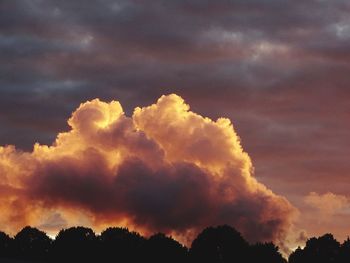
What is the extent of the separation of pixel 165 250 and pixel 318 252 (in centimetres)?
3985

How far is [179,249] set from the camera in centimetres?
18538

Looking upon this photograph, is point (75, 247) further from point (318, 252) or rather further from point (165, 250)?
point (318, 252)

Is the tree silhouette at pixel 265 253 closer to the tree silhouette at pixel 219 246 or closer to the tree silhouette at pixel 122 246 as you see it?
the tree silhouette at pixel 219 246

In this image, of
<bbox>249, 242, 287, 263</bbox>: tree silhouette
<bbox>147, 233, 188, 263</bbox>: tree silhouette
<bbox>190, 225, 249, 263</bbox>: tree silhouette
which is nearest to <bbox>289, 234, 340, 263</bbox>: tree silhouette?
<bbox>249, 242, 287, 263</bbox>: tree silhouette

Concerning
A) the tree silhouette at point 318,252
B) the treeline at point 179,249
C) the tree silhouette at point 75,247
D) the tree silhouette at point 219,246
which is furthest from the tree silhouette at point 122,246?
the tree silhouette at point 318,252

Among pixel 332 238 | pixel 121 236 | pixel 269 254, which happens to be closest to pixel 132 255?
pixel 121 236

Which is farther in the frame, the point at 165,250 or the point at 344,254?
the point at 165,250

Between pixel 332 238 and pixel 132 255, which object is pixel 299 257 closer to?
pixel 332 238

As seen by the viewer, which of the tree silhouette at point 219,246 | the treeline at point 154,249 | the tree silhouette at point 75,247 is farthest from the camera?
the tree silhouette at point 75,247

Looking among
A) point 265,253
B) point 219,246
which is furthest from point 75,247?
point 265,253

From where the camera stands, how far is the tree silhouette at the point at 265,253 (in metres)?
175

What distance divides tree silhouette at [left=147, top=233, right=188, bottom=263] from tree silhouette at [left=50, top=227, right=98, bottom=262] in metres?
17.5

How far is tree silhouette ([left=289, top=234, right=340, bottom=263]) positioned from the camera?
171000mm

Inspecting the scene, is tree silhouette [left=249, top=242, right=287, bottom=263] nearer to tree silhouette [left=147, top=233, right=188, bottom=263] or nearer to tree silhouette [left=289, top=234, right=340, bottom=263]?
tree silhouette [left=289, top=234, right=340, bottom=263]
